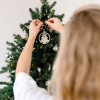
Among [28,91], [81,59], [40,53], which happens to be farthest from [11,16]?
[81,59]

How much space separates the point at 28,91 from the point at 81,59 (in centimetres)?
29

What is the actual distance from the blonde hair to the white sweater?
11cm

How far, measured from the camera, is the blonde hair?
36 centimetres

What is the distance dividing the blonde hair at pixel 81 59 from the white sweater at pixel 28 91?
0.11 m

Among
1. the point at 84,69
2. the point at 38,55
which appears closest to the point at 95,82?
the point at 84,69

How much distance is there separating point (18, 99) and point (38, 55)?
41 cm

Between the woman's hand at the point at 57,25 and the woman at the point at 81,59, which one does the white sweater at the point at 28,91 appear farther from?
the woman's hand at the point at 57,25

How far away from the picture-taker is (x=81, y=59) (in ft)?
1.22

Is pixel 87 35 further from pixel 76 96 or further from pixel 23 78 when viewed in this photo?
pixel 23 78

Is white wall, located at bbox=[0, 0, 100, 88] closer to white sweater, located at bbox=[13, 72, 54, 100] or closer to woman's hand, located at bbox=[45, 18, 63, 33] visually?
woman's hand, located at bbox=[45, 18, 63, 33]

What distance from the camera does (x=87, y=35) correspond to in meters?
0.37

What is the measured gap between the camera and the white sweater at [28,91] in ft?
1.62

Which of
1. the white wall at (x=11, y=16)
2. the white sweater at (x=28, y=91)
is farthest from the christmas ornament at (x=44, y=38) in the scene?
the white wall at (x=11, y=16)

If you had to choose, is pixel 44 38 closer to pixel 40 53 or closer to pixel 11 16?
pixel 40 53
